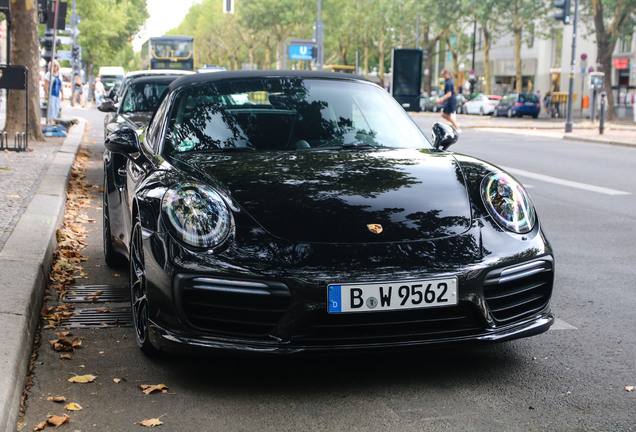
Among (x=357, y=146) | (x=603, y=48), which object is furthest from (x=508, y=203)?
(x=603, y=48)

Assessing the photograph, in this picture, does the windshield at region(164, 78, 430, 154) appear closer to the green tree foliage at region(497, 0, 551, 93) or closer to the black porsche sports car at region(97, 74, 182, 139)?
the black porsche sports car at region(97, 74, 182, 139)

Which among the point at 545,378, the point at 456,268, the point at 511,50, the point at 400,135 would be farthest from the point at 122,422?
the point at 511,50

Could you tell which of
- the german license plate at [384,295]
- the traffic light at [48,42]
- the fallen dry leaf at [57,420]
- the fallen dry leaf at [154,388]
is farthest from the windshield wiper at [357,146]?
the traffic light at [48,42]

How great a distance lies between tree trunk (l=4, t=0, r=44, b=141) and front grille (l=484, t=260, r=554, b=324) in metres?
14.2

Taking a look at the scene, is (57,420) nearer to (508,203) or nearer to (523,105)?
(508,203)

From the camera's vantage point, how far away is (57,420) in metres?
3.24

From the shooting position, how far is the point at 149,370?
3877mm

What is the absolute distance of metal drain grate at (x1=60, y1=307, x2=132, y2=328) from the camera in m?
4.66

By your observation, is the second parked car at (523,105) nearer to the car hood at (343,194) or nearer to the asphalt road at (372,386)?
the asphalt road at (372,386)

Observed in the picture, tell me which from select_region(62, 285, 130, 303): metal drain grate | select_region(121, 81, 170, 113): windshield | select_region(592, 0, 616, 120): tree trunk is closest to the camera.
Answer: select_region(62, 285, 130, 303): metal drain grate

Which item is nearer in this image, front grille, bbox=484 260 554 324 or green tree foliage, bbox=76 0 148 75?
front grille, bbox=484 260 554 324

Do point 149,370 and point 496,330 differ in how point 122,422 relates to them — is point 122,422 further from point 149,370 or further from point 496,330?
point 496,330

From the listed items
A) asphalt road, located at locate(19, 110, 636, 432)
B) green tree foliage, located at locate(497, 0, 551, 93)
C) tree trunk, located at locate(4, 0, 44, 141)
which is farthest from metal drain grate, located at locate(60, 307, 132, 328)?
green tree foliage, located at locate(497, 0, 551, 93)

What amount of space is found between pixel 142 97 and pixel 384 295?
7002 millimetres
